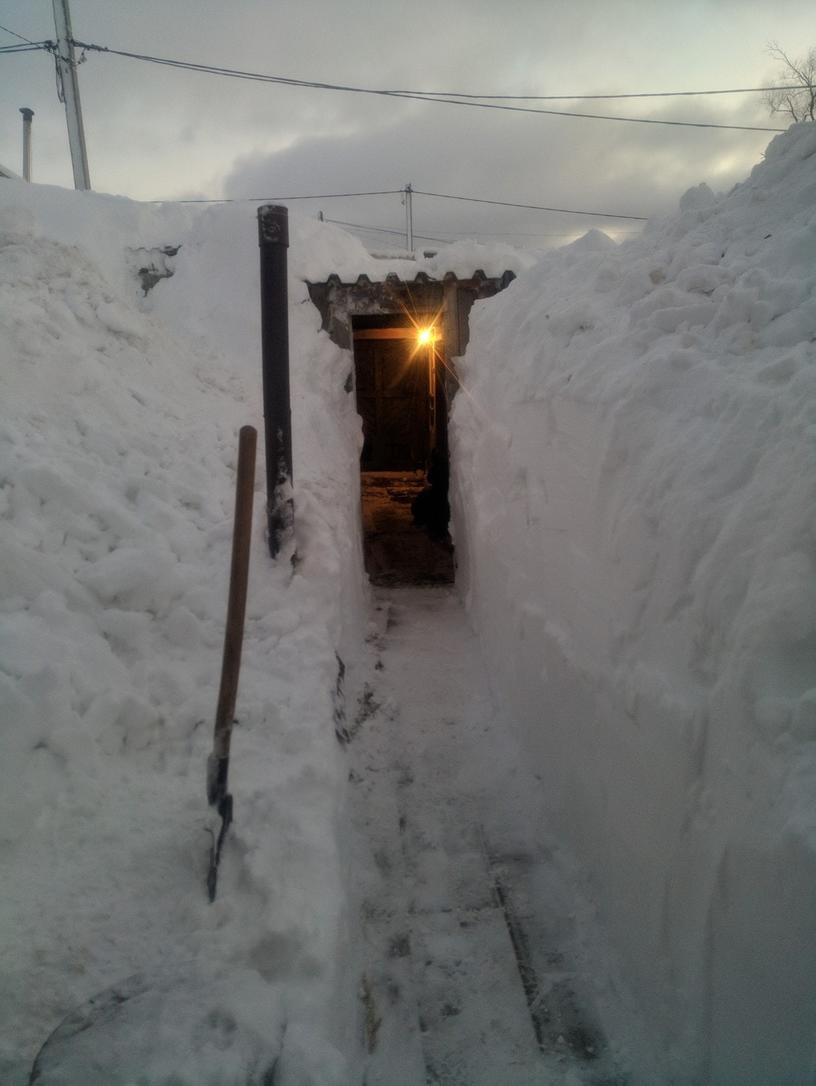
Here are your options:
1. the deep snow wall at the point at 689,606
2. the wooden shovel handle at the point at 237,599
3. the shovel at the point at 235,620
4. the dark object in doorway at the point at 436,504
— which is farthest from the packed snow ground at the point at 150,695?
the dark object in doorway at the point at 436,504

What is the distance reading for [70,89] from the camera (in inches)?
452

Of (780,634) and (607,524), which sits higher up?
(607,524)

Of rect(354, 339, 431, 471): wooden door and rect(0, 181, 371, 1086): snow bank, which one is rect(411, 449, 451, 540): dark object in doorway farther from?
rect(354, 339, 431, 471): wooden door

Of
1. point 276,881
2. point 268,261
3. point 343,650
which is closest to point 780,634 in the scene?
point 276,881

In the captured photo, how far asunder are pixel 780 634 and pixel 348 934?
1.94m

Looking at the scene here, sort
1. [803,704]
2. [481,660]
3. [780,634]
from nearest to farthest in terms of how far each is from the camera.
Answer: [803,704], [780,634], [481,660]

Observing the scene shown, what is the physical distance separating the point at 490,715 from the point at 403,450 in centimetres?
1005

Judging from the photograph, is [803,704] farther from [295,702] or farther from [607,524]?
[295,702]

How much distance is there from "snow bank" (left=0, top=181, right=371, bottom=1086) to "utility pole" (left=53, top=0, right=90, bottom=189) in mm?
6005

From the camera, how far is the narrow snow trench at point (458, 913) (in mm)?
2521

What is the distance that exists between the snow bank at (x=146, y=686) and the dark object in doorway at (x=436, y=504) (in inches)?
132

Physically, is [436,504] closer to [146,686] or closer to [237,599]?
[146,686]

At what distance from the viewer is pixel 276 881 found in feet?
8.16

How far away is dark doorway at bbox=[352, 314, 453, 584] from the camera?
8.62m
